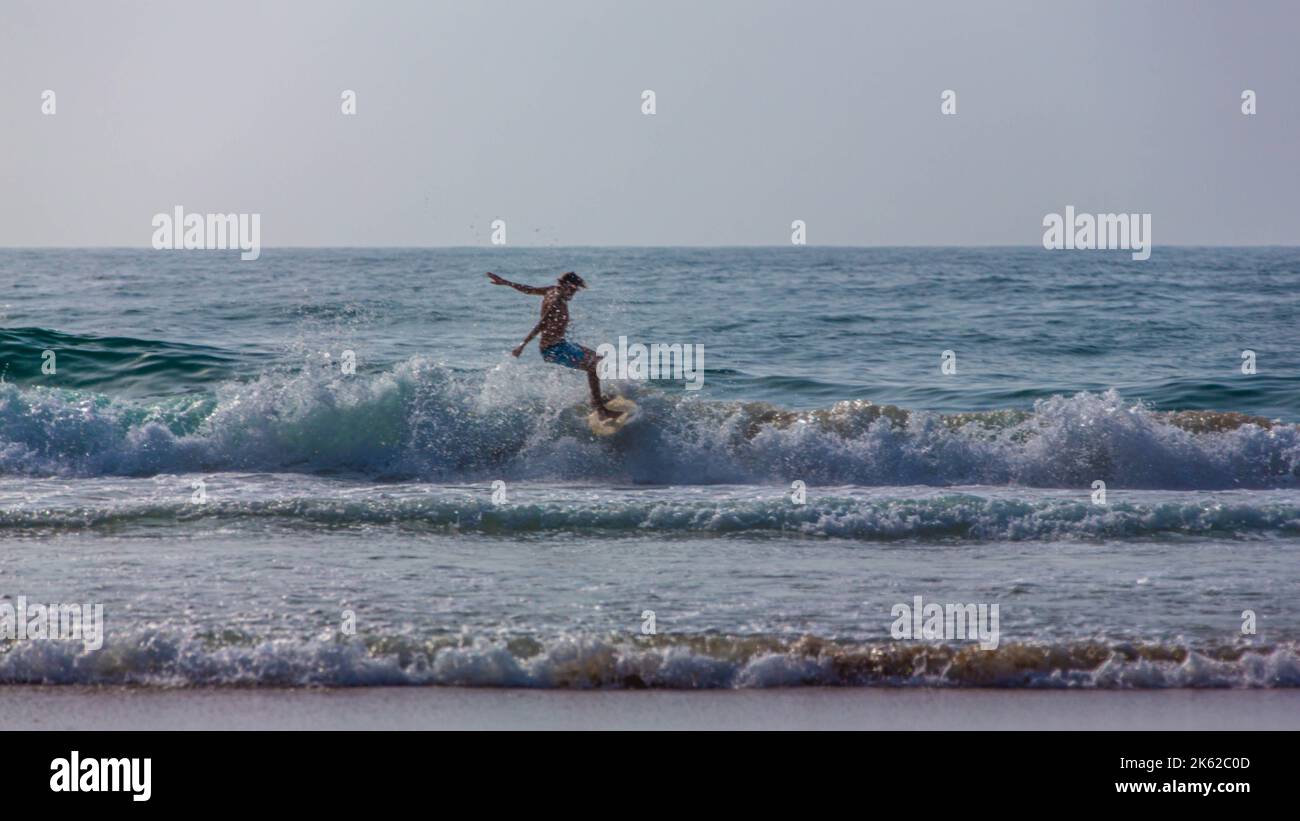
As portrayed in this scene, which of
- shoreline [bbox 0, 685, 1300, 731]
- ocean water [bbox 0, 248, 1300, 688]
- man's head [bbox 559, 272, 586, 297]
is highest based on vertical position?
man's head [bbox 559, 272, 586, 297]

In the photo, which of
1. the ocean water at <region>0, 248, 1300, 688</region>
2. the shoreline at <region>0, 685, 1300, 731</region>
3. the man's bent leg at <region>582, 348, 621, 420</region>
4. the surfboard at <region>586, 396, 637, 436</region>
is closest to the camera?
the shoreline at <region>0, 685, 1300, 731</region>

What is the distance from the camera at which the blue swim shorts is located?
13.2 metres

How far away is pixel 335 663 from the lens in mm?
6535

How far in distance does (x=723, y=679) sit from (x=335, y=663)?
203cm

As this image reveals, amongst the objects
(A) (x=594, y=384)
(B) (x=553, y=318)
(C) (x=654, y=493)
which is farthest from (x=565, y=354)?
(C) (x=654, y=493)

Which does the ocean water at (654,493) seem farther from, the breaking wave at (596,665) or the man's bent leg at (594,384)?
the man's bent leg at (594,384)

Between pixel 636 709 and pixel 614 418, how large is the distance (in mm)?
7697

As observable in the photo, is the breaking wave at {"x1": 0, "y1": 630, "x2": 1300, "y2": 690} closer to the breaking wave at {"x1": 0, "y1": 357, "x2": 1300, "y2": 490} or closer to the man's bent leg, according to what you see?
the breaking wave at {"x1": 0, "y1": 357, "x2": 1300, "y2": 490}

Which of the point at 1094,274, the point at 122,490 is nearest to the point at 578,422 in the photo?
the point at 122,490

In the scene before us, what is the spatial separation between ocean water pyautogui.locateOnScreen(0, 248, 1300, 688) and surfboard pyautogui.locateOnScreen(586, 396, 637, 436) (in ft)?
0.53

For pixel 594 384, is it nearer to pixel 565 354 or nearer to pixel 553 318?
pixel 565 354

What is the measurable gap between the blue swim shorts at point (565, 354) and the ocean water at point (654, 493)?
84 cm

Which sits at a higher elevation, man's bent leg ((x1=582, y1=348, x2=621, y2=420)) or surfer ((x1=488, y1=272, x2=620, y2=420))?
surfer ((x1=488, y1=272, x2=620, y2=420))

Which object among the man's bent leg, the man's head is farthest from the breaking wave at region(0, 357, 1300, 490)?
the man's head
